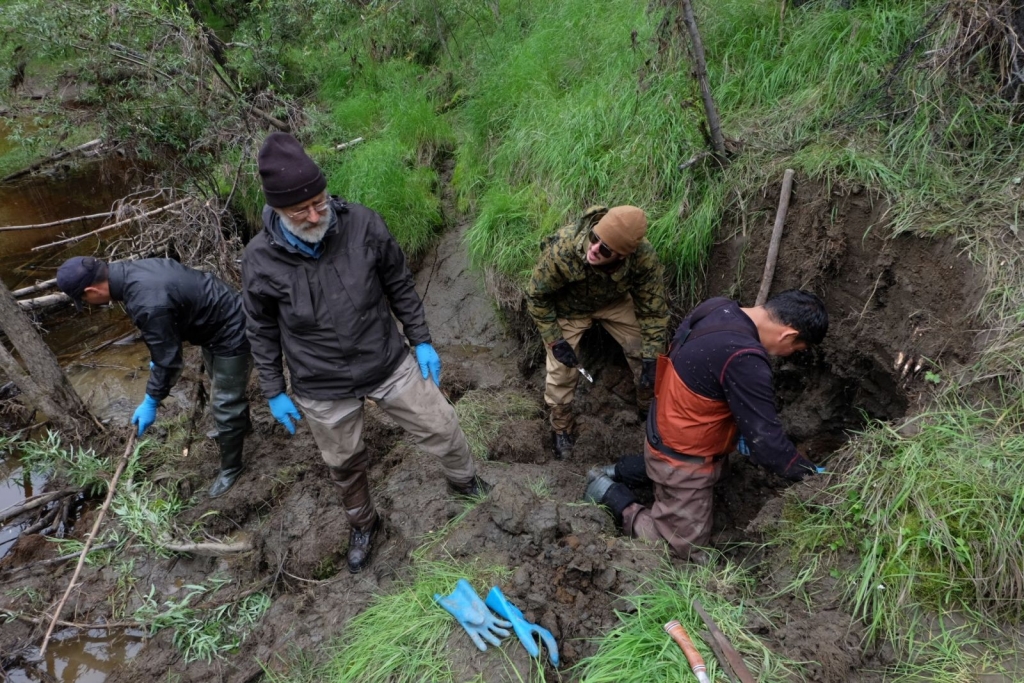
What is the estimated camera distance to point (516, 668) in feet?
7.61

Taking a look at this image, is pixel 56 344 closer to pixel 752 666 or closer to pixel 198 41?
pixel 198 41

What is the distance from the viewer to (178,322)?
3.59 m

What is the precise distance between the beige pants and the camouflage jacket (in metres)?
0.06

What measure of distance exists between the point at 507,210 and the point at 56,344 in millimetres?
5294

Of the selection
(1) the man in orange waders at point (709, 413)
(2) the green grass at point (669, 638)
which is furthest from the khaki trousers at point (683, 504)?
(2) the green grass at point (669, 638)

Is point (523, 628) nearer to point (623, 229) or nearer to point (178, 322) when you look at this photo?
point (623, 229)

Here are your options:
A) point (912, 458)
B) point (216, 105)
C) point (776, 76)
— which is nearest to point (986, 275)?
point (912, 458)

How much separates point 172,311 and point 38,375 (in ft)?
6.15

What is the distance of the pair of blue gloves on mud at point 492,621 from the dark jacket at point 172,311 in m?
2.32

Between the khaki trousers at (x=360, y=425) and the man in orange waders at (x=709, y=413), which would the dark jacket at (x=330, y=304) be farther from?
the man in orange waders at (x=709, y=413)

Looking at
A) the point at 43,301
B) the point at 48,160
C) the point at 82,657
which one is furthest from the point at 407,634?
the point at 48,160

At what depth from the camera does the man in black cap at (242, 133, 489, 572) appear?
→ 2.53m

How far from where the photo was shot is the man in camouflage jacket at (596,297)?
3221 mm

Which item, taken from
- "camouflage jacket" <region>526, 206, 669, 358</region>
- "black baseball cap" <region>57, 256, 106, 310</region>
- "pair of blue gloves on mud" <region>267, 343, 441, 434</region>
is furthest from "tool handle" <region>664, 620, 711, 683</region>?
"black baseball cap" <region>57, 256, 106, 310</region>
